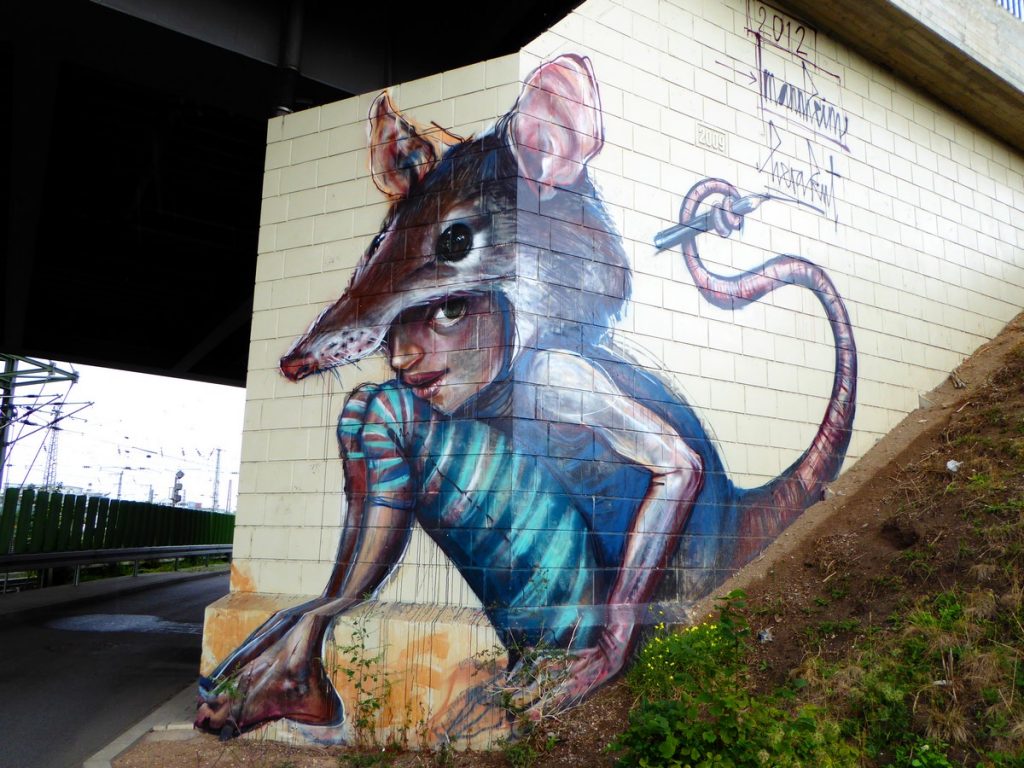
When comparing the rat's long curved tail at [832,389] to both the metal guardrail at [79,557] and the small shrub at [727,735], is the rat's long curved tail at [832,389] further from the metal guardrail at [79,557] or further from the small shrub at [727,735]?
the metal guardrail at [79,557]

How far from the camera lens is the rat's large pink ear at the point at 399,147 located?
7062mm

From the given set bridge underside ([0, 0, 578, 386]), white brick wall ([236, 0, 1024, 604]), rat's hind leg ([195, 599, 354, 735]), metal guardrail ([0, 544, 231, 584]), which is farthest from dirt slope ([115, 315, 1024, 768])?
metal guardrail ([0, 544, 231, 584])

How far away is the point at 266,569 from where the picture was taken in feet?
22.6

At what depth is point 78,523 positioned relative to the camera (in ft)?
62.1

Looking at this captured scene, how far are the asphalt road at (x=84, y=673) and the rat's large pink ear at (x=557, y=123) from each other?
5.76 metres

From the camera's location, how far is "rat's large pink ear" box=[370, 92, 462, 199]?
7.06 m

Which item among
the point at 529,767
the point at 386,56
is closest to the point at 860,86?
the point at 386,56

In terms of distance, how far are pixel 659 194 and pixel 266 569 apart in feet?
15.8

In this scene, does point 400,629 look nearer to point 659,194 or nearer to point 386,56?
point 659,194

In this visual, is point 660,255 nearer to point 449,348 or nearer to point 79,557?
point 449,348

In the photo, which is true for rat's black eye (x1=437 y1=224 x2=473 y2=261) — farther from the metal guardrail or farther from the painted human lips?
the metal guardrail

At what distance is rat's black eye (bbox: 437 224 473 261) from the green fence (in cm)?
1410

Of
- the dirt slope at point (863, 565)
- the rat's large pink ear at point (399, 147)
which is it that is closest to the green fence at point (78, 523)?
the dirt slope at point (863, 565)

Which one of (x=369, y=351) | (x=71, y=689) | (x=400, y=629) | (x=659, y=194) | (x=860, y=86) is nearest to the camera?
(x=400, y=629)
